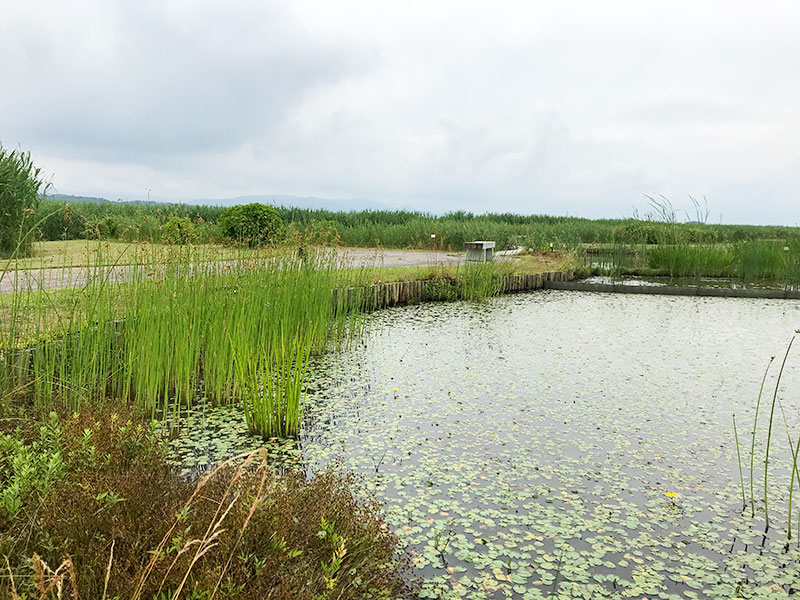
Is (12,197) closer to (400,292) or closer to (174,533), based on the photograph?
(400,292)

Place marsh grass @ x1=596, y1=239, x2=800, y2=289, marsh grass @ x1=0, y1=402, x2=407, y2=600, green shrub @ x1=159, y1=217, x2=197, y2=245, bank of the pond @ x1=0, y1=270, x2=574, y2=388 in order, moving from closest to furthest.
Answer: marsh grass @ x1=0, y1=402, x2=407, y2=600 < bank of the pond @ x1=0, y1=270, x2=574, y2=388 < green shrub @ x1=159, y1=217, x2=197, y2=245 < marsh grass @ x1=596, y1=239, x2=800, y2=289

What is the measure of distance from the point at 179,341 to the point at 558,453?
76.6 inches

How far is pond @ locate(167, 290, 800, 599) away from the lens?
2.12 metres

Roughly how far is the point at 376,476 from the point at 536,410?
1.33 m

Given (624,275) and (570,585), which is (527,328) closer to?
(570,585)

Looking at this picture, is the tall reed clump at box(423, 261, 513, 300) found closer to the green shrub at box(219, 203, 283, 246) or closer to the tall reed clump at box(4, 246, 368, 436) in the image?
the tall reed clump at box(4, 246, 368, 436)

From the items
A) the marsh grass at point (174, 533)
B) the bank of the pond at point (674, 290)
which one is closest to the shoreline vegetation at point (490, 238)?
the bank of the pond at point (674, 290)

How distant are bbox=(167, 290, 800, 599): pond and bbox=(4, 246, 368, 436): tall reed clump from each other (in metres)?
0.24

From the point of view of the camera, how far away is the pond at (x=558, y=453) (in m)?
2.12

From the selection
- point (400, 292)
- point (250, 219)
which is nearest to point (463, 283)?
point (400, 292)

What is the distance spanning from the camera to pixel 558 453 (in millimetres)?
3109

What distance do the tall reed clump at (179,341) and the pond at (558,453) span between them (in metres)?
0.24

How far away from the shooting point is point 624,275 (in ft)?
37.6

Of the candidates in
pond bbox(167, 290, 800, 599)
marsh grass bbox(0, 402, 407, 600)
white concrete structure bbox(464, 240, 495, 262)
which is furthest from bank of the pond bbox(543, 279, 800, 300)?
marsh grass bbox(0, 402, 407, 600)
